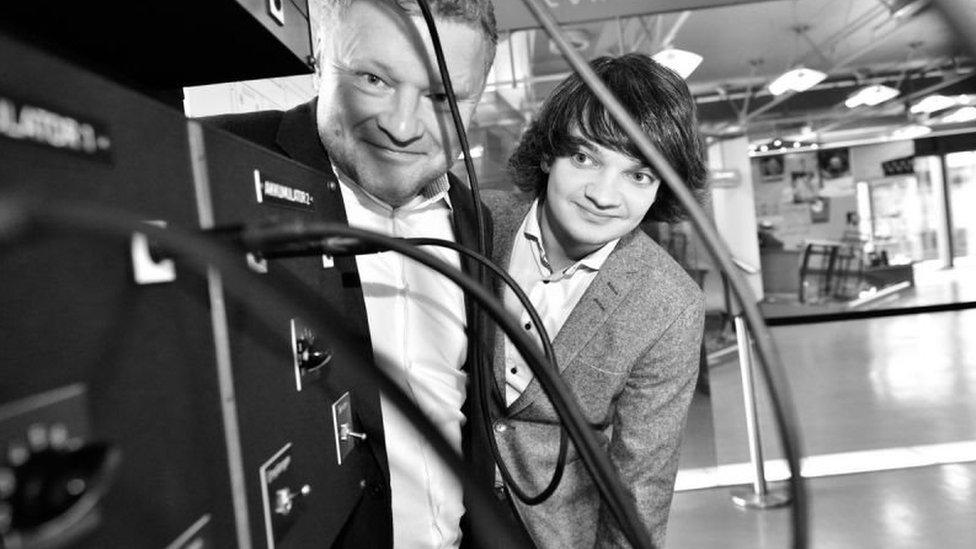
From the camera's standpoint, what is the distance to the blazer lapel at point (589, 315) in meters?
0.98

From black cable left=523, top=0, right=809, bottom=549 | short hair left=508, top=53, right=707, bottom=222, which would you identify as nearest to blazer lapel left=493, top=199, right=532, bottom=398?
short hair left=508, top=53, right=707, bottom=222

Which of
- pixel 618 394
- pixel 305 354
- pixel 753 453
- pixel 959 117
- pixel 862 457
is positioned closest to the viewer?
pixel 305 354

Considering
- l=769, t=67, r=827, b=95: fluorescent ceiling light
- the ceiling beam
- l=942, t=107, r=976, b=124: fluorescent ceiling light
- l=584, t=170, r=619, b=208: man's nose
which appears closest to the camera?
l=584, t=170, r=619, b=208: man's nose

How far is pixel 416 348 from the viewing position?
80 cm

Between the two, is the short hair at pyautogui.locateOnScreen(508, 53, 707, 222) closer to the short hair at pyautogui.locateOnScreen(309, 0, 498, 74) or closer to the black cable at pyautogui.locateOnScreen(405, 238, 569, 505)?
the short hair at pyautogui.locateOnScreen(309, 0, 498, 74)

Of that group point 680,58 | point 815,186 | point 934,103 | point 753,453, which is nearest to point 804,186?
point 815,186

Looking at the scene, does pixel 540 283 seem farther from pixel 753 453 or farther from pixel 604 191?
pixel 753 453

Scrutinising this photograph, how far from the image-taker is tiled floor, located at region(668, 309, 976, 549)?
2213 mm

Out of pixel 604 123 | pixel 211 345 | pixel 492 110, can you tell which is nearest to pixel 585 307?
pixel 604 123

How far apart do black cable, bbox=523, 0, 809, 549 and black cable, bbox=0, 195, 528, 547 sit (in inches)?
4.8

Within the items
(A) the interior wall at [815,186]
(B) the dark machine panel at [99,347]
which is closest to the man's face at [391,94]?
(B) the dark machine panel at [99,347]

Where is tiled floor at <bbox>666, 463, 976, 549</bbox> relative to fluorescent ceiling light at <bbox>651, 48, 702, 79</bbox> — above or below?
below

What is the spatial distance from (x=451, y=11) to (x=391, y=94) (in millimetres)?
97

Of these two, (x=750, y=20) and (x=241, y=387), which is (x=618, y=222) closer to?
(x=241, y=387)
